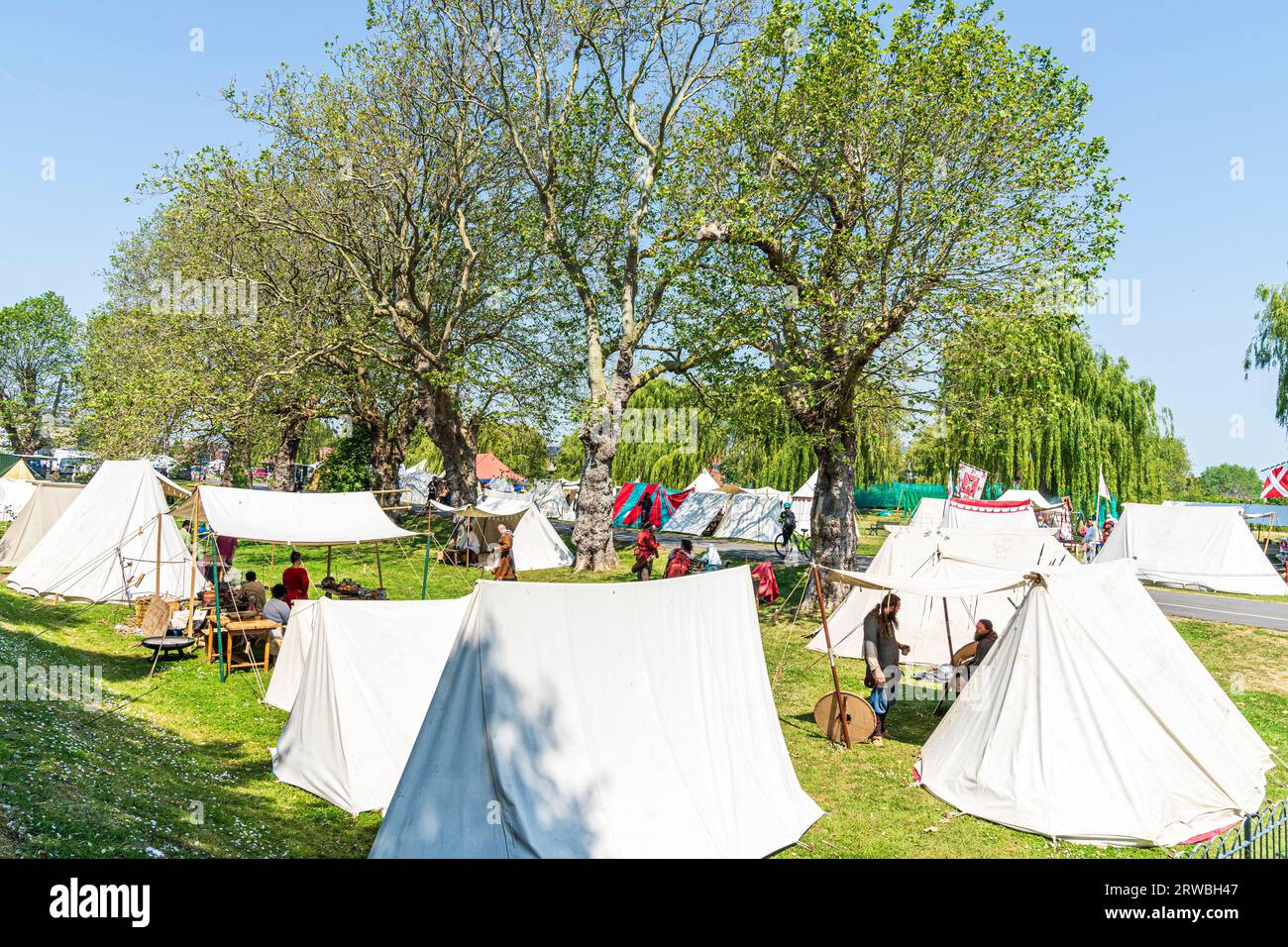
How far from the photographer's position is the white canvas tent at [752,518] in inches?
1396

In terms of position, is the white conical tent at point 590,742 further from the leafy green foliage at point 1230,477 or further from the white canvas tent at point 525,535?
the leafy green foliage at point 1230,477

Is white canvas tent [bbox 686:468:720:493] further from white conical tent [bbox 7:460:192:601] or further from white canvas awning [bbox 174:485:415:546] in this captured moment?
white conical tent [bbox 7:460:192:601]

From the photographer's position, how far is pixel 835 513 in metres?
17.5

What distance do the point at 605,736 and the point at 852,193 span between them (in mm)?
12536

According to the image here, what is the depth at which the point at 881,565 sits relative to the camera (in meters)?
15.2

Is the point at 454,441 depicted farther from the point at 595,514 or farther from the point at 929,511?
the point at 929,511

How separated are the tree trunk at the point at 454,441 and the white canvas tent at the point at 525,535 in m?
3.06

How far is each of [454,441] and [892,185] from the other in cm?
1777

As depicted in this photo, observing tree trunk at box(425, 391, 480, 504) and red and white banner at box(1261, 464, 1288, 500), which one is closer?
red and white banner at box(1261, 464, 1288, 500)

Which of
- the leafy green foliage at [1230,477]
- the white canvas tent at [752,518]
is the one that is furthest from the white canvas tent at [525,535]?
the leafy green foliage at [1230,477]

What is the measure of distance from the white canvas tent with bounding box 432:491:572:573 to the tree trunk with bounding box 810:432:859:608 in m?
9.86

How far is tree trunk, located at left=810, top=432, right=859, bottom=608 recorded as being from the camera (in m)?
17.3

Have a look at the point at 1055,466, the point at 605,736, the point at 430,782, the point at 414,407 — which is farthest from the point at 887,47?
the point at 1055,466

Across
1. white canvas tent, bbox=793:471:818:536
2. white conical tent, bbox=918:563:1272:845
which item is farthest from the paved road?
white canvas tent, bbox=793:471:818:536
